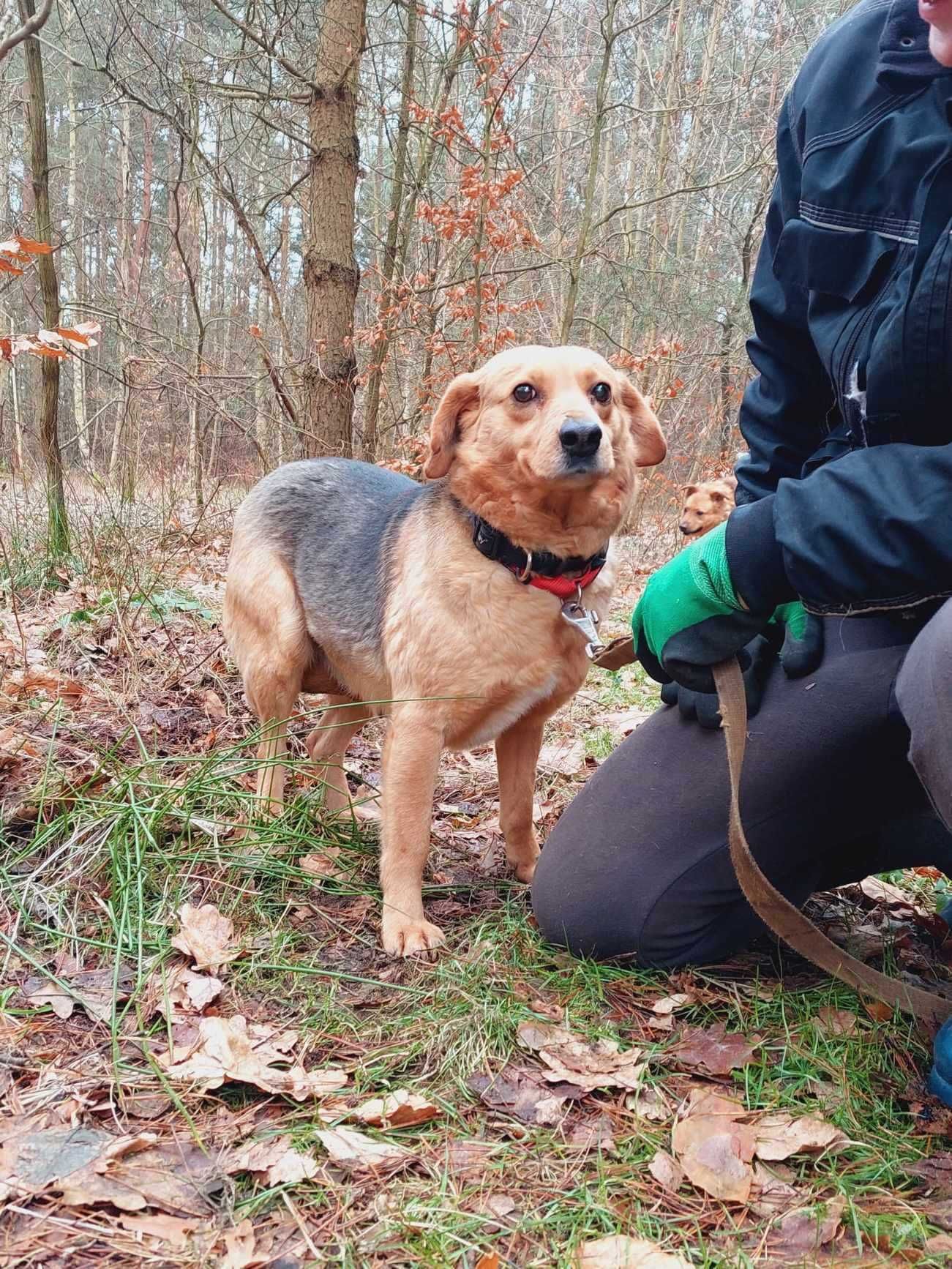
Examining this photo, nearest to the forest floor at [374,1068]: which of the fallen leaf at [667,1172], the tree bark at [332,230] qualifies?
the fallen leaf at [667,1172]

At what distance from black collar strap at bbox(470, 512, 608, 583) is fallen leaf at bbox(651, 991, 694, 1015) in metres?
1.11

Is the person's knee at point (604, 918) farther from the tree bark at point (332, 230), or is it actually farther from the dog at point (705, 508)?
the dog at point (705, 508)

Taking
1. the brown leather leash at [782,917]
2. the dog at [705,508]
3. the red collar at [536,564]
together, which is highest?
the red collar at [536,564]

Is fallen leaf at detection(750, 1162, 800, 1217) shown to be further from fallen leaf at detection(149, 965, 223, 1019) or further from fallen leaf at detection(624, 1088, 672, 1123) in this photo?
fallen leaf at detection(149, 965, 223, 1019)

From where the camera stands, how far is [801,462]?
2477mm

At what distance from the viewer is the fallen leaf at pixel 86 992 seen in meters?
1.95

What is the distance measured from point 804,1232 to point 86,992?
149 centimetres

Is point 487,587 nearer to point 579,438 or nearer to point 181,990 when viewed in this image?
point 579,438

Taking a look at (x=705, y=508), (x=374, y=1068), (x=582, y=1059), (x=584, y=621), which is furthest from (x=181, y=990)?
(x=705, y=508)

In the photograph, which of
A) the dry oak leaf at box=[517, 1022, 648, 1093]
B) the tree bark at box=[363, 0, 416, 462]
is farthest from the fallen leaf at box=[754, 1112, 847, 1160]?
the tree bark at box=[363, 0, 416, 462]

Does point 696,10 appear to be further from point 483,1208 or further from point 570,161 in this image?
point 483,1208

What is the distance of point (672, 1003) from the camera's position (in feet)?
7.04

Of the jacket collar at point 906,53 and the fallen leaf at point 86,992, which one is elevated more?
the jacket collar at point 906,53

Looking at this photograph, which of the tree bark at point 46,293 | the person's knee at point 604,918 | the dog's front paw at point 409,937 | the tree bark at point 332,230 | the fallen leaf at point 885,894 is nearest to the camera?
the person's knee at point 604,918
